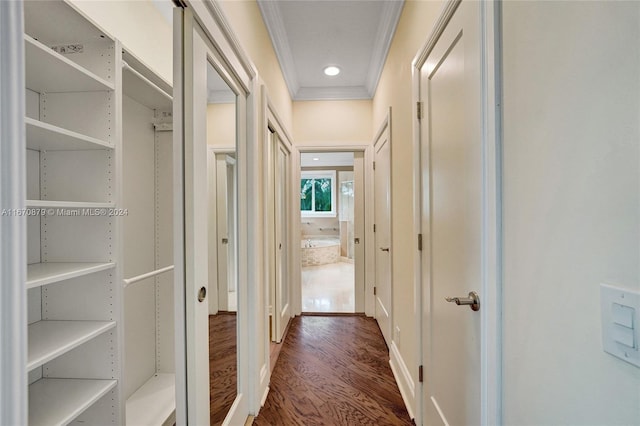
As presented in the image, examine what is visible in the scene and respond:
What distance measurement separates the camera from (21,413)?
1.58ft

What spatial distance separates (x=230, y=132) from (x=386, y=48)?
5.45 ft

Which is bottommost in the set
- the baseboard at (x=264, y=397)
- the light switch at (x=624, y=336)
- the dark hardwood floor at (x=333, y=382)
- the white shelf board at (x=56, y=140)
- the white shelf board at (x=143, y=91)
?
the dark hardwood floor at (x=333, y=382)

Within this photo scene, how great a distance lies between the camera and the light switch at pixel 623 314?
0.47 meters

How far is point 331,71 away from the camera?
9.64 feet

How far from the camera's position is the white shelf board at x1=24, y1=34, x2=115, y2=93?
0.93 meters

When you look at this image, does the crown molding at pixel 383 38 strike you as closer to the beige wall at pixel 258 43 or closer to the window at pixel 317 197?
the beige wall at pixel 258 43

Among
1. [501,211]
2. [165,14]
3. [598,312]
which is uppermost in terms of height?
[165,14]

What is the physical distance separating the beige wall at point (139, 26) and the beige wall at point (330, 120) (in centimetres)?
172

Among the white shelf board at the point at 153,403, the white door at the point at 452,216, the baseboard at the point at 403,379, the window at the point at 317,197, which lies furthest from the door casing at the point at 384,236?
the window at the point at 317,197

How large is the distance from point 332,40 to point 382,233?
6.07 ft

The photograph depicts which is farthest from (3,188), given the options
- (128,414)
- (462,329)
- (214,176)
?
(128,414)

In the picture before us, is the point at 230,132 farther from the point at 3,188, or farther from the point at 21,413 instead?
the point at 21,413

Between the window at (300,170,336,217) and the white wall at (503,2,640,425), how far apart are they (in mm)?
7330

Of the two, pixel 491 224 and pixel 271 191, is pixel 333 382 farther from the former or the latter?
pixel 491 224
